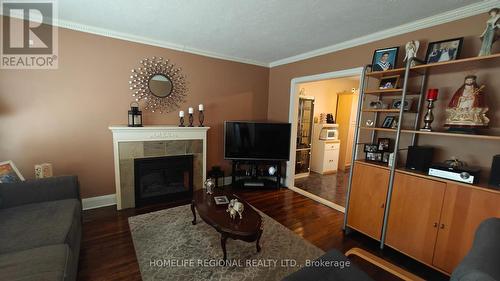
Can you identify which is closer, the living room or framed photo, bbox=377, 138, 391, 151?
the living room

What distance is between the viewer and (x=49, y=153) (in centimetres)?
267

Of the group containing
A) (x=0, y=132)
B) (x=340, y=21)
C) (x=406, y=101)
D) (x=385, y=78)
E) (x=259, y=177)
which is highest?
(x=340, y=21)

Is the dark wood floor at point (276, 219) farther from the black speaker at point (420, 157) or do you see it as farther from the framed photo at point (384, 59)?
the framed photo at point (384, 59)

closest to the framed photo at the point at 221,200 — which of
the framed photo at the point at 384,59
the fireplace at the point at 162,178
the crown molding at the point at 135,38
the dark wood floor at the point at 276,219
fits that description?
the dark wood floor at the point at 276,219

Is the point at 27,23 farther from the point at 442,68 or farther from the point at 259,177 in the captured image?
the point at 442,68

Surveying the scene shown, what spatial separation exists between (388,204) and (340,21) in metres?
2.08

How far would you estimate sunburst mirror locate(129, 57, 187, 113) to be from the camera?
312 centimetres

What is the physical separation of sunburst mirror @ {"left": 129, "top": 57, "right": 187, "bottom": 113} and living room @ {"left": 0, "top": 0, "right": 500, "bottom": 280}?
0.9 inches

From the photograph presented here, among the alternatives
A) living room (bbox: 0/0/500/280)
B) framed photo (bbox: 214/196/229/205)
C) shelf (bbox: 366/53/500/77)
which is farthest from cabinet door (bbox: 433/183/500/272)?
framed photo (bbox: 214/196/229/205)

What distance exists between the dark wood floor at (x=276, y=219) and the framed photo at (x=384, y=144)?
1.12 m

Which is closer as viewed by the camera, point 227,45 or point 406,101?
point 406,101

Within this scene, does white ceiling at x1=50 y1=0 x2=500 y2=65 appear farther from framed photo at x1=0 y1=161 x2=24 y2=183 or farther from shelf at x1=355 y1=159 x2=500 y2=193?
framed photo at x1=0 y1=161 x2=24 y2=183

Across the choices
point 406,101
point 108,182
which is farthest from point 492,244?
point 108,182

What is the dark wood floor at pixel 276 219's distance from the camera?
6.27 feet
